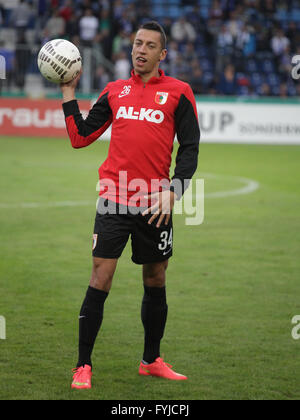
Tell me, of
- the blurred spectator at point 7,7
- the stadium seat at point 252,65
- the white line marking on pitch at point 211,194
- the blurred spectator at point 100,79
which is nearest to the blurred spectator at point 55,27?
the blurred spectator at point 7,7

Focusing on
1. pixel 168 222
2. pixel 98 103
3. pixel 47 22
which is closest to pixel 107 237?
pixel 168 222

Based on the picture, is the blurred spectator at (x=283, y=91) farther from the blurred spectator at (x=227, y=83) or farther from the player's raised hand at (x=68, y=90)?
the player's raised hand at (x=68, y=90)

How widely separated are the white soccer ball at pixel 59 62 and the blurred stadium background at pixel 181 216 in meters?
2.00

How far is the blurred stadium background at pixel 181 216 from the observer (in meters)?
5.11

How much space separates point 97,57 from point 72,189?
1180cm

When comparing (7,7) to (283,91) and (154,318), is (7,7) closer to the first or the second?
(283,91)

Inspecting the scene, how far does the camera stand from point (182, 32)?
1024 inches

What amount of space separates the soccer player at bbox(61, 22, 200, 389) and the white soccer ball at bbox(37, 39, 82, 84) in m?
0.08

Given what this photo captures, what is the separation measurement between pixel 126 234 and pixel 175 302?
2151mm

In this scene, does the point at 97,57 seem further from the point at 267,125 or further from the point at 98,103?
the point at 98,103

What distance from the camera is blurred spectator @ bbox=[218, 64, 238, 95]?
23859 millimetres

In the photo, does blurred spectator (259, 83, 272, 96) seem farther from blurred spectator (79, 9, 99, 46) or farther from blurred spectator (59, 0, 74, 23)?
blurred spectator (59, 0, 74, 23)

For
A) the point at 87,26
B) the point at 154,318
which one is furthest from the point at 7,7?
the point at 154,318

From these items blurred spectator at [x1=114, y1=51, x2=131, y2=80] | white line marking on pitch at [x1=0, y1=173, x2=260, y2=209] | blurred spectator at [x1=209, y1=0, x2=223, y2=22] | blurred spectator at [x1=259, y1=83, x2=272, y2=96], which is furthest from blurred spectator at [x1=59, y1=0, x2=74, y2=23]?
white line marking on pitch at [x1=0, y1=173, x2=260, y2=209]
